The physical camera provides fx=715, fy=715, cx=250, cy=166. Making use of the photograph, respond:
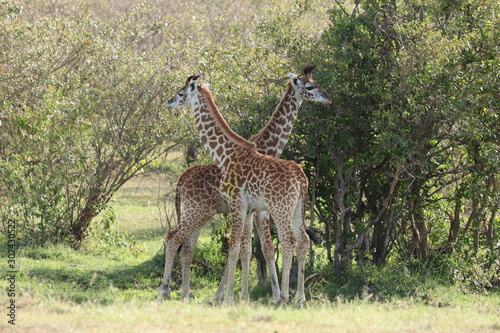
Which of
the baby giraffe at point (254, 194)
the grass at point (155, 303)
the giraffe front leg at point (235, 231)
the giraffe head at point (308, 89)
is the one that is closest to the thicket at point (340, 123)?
the giraffe head at point (308, 89)

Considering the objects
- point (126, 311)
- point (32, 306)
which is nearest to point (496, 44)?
point (126, 311)

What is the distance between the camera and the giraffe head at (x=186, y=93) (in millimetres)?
8758

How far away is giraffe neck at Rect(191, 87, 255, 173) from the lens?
816cm

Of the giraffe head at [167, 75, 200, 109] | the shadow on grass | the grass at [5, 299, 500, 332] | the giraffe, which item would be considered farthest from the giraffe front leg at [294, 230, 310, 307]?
the giraffe head at [167, 75, 200, 109]

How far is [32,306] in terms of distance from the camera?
691cm

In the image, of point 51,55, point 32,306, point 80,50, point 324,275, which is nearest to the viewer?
point 32,306

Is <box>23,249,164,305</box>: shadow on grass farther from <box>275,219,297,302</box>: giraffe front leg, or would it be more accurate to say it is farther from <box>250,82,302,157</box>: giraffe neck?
<box>250,82,302,157</box>: giraffe neck

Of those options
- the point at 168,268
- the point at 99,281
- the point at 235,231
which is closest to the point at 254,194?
the point at 235,231

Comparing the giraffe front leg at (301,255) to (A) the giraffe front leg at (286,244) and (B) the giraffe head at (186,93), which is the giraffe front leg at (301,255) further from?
(B) the giraffe head at (186,93)

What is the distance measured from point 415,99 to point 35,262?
18.0 feet

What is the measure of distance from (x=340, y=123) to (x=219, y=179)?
68.8 inches

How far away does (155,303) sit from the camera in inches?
276

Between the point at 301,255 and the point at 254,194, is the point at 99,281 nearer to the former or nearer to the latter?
the point at 254,194

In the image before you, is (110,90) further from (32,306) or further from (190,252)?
(32,306)
